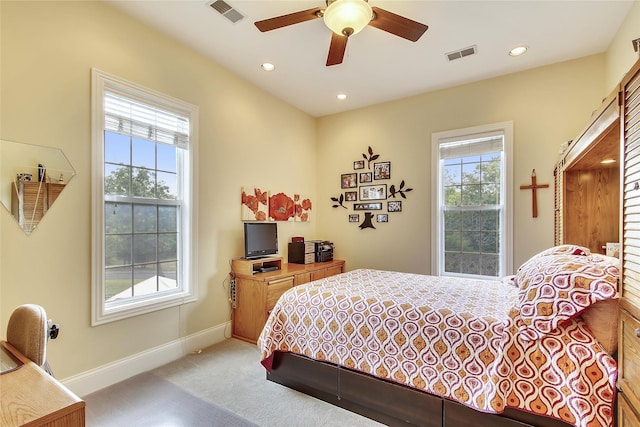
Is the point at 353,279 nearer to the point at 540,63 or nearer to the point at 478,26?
the point at 478,26

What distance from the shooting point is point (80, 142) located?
7.59 feet

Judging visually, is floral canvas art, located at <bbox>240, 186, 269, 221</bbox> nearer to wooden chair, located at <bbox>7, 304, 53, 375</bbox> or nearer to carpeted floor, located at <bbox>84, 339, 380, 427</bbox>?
carpeted floor, located at <bbox>84, 339, 380, 427</bbox>

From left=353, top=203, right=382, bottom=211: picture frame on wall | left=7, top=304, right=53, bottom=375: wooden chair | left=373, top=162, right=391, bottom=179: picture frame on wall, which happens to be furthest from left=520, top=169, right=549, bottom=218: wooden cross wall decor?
left=7, top=304, right=53, bottom=375: wooden chair

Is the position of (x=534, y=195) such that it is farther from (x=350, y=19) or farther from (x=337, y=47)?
(x=350, y=19)

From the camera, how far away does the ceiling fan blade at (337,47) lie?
229 cm

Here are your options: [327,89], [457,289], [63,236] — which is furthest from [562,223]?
[63,236]

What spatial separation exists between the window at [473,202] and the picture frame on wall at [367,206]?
81 cm

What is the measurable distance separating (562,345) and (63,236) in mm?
3263

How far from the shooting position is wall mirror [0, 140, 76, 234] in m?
1.98

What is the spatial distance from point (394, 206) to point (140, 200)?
3.15m

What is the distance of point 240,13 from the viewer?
100 inches

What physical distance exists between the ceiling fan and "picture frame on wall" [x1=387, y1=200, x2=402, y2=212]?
2.37 metres

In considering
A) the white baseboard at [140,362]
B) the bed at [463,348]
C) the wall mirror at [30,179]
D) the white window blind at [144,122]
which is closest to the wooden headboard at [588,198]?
the bed at [463,348]

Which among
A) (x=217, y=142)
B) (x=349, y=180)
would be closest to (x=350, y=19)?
(x=217, y=142)
